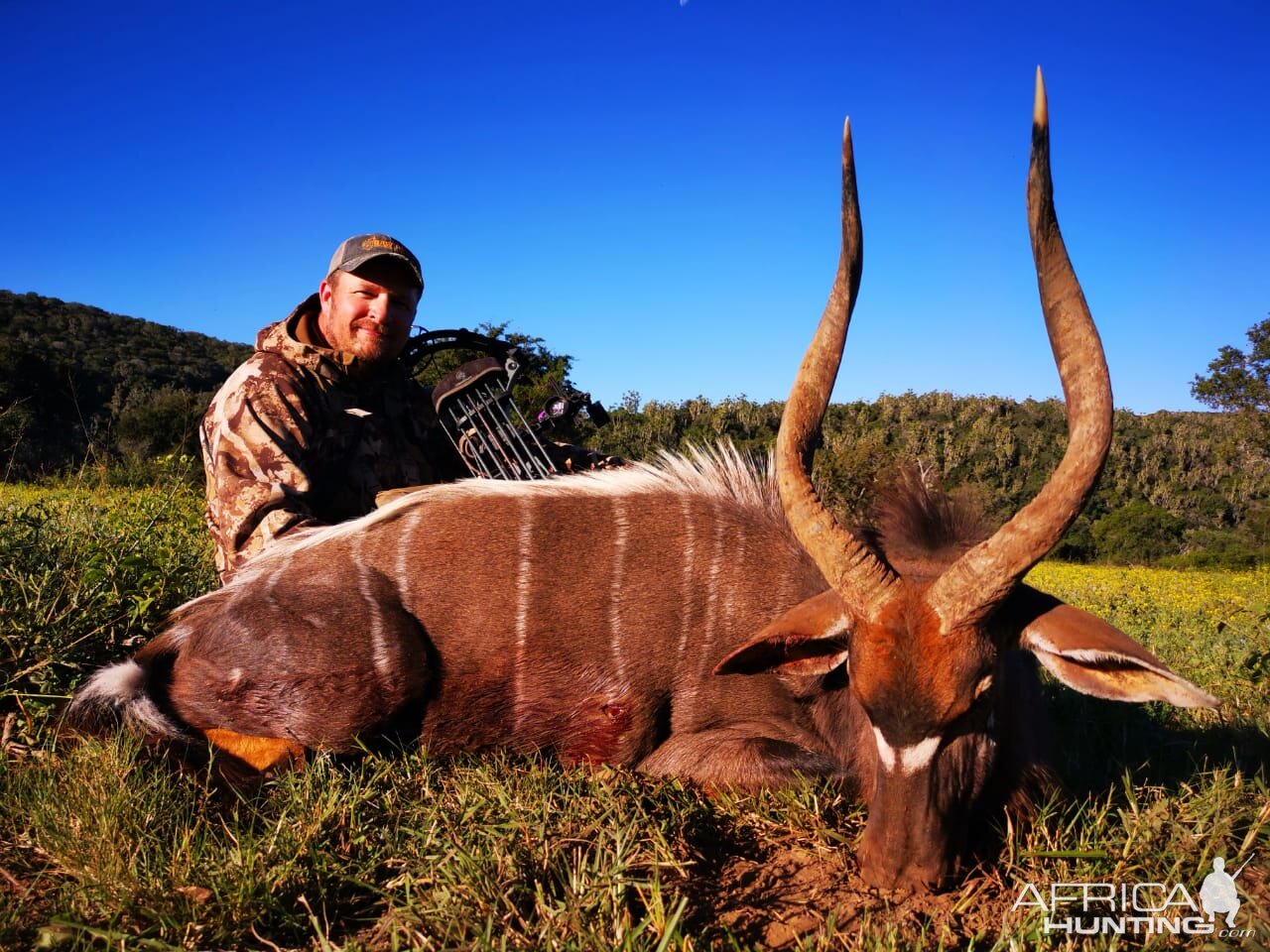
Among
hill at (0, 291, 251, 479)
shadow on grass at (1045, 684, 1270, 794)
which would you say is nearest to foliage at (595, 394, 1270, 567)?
hill at (0, 291, 251, 479)

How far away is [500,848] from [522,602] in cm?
105

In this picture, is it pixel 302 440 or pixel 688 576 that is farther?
pixel 302 440

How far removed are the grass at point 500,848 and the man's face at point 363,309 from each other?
60.9 inches

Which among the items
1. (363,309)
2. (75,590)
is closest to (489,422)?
(363,309)

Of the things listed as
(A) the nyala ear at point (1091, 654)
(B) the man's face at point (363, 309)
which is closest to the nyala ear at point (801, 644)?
(A) the nyala ear at point (1091, 654)

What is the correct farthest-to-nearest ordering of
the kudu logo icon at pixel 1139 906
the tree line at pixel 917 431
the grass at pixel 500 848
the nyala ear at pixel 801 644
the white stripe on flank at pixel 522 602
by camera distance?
the tree line at pixel 917 431, the white stripe on flank at pixel 522 602, the nyala ear at pixel 801 644, the kudu logo icon at pixel 1139 906, the grass at pixel 500 848

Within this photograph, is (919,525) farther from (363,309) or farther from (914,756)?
(363,309)

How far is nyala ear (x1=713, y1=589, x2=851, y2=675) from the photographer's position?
235 centimetres

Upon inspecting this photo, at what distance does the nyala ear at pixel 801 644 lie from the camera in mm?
2352

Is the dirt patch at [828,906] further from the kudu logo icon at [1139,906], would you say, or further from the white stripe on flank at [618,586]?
the white stripe on flank at [618,586]

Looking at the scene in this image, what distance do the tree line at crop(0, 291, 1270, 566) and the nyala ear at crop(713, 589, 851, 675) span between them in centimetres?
514

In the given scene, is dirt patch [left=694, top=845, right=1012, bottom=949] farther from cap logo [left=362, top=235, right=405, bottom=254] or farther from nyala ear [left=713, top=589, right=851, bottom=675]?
cap logo [left=362, top=235, right=405, bottom=254]

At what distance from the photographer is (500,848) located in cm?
194

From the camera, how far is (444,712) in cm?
283
